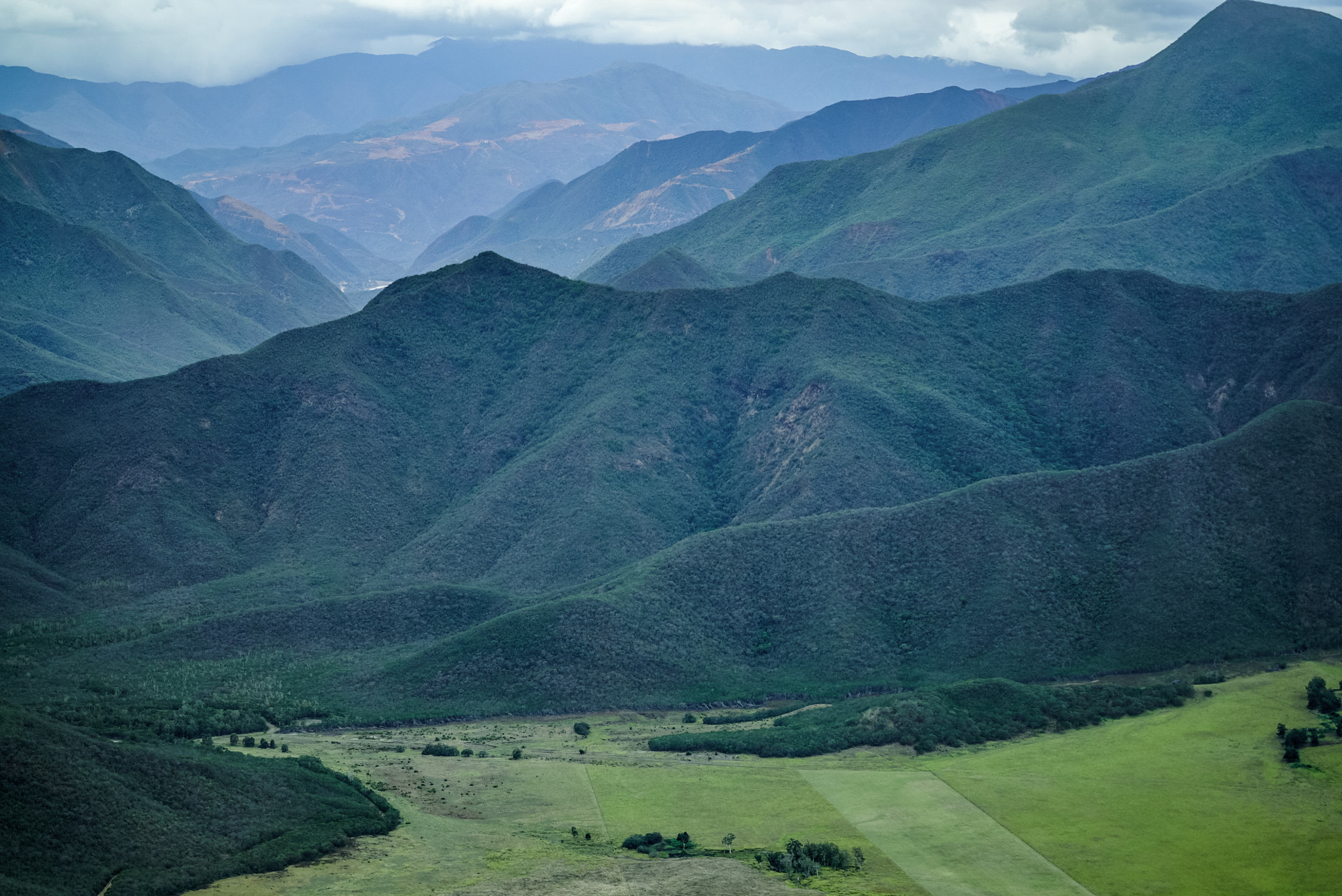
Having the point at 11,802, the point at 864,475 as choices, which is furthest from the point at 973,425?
the point at 11,802

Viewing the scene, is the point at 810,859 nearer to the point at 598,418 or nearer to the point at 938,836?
the point at 938,836

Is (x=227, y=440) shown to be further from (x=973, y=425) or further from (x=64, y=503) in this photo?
(x=973, y=425)

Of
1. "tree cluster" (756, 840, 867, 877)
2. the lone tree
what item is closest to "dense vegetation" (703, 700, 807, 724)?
"tree cluster" (756, 840, 867, 877)

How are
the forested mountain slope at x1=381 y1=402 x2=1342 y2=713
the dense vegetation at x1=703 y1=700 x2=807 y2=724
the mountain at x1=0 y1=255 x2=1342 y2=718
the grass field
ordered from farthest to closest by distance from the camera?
1. the mountain at x1=0 y1=255 x2=1342 y2=718
2. the forested mountain slope at x1=381 y1=402 x2=1342 y2=713
3. the dense vegetation at x1=703 y1=700 x2=807 y2=724
4. the grass field

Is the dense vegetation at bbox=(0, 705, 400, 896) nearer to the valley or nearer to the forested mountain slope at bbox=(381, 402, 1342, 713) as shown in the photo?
the valley

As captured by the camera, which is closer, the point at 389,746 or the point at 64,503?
the point at 389,746
